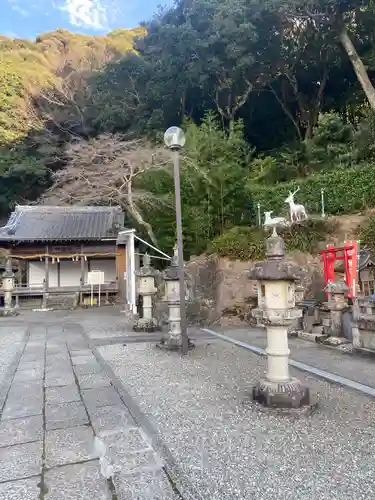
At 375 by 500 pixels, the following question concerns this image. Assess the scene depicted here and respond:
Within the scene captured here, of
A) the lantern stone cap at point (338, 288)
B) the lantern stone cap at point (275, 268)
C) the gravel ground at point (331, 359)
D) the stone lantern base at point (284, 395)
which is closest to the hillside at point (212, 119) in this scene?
the lantern stone cap at point (338, 288)

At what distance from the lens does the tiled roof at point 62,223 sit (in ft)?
59.0

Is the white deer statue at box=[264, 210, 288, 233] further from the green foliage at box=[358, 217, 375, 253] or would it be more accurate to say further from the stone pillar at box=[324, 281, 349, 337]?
the stone pillar at box=[324, 281, 349, 337]

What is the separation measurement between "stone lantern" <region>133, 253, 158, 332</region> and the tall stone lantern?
A: 15.8ft

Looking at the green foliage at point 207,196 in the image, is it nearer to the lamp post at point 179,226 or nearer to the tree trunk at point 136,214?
the tree trunk at point 136,214

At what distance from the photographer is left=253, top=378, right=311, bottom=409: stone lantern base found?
339cm

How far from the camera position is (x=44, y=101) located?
25.1m

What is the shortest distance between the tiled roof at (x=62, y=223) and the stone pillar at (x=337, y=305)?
41.8 feet

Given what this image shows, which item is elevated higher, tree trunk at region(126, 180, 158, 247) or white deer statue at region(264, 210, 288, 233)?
tree trunk at region(126, 180, 158, 247)

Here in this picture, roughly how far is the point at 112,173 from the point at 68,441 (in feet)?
40.5

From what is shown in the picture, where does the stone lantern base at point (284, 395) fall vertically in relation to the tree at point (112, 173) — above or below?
below

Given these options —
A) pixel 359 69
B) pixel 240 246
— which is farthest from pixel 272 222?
pixel 359 69

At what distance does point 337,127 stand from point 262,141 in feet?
23.3

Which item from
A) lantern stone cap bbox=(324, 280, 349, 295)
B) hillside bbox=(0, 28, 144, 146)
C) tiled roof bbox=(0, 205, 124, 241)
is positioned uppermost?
hillside bbox=(0, 28, 144, 146)

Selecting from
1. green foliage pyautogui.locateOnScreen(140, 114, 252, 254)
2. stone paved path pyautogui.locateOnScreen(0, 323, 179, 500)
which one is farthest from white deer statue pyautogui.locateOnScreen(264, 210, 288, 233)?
stone paved path pyautogui.locateOnScreen(0, 323, 179, 500)
